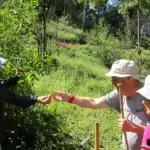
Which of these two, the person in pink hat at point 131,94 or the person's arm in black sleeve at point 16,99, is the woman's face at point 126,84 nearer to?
the person in pink hat at point 131,94

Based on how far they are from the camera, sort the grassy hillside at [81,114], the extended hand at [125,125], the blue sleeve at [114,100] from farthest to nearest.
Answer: the grassy hillside at [81,114]
the blue sleeve at [114,100]
the extended hand at [125,125]

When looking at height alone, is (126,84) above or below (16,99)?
above

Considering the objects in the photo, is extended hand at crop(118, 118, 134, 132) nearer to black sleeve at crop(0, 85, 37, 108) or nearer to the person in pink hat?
the person in pink hat

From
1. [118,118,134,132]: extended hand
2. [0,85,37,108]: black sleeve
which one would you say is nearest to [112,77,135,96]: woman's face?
[118,118,134,132]: extended hand

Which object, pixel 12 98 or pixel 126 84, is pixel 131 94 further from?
pixel 12 98

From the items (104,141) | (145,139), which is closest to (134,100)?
(145,139)


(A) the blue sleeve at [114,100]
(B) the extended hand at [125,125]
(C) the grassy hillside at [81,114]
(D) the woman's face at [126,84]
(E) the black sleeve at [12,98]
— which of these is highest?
(D) the woman's face at [126,84]

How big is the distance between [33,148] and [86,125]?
124 inches

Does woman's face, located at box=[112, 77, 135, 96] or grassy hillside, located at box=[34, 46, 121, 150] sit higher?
woman's face, located at box=[112, 77, 135, 96]

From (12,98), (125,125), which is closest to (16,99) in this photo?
(12,98)

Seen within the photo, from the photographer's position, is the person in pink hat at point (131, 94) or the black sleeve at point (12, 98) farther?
the black sleeve at point (12, 98)

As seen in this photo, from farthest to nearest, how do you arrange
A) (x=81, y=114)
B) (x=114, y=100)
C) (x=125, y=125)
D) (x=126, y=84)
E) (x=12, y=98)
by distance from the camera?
(x=81, y=114) → (x=12, y=98) → (x=114, y=100) → (x=126, y=84) → (x=125, y=125)

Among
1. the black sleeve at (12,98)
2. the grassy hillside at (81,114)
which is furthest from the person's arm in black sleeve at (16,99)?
Answer: the grassy hillside at (81,114)

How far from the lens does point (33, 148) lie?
588 centimetres
